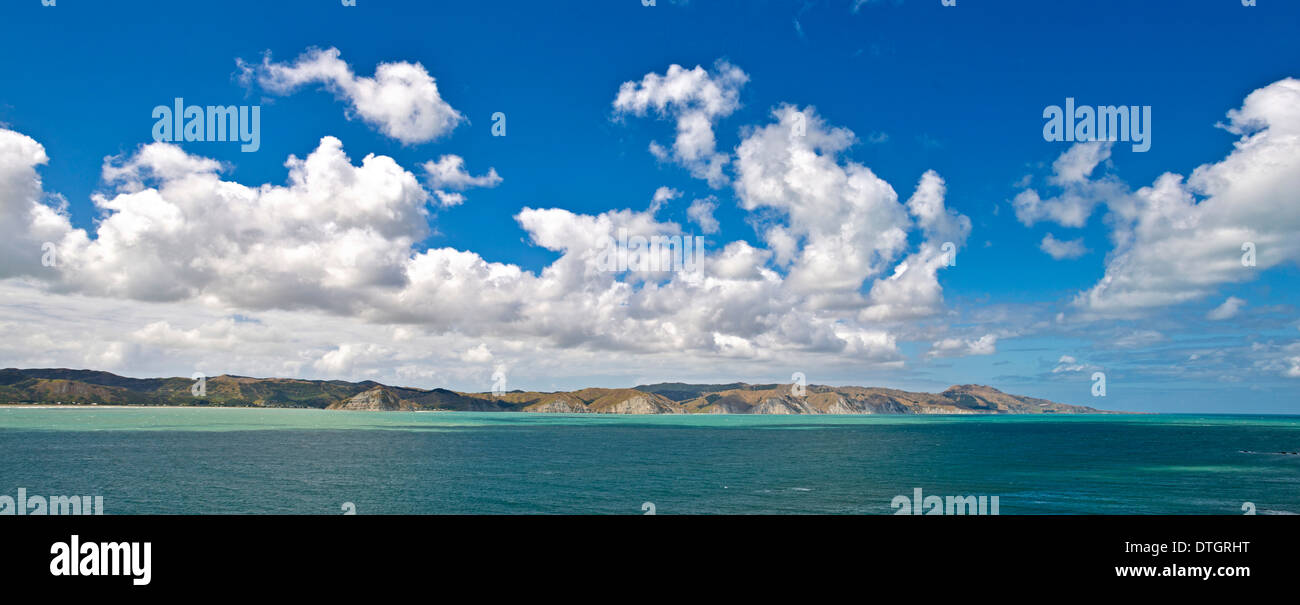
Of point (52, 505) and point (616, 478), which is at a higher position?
point (52, 505)

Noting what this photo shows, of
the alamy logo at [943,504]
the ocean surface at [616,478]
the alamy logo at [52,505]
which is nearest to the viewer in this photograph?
the alamy logo at [52,505]

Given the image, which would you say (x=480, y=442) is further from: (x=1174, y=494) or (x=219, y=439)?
(x=1174, y=494)

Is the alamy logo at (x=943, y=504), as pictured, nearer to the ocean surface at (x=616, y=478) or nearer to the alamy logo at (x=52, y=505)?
the ocean surface at (x=616, y=478)

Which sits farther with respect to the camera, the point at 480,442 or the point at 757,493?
the point at 480,442
